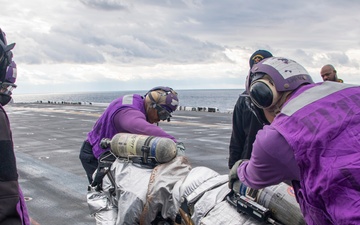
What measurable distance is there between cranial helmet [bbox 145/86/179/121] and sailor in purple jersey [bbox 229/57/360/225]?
7.20ft

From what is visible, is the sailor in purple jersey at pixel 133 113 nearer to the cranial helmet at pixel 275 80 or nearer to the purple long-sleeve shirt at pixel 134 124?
the purple long-sleeve shirt at pixel 134 124

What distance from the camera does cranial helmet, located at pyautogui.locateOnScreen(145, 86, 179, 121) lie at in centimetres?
439

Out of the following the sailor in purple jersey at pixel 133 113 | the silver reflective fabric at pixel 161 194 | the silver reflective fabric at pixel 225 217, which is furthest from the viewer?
the sailor in purple jersey at pixel 133 113

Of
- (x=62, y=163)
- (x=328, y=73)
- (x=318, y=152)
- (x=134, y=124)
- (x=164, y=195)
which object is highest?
(x=328, y=73)

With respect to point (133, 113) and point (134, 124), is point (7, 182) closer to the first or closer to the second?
point (134, 124)

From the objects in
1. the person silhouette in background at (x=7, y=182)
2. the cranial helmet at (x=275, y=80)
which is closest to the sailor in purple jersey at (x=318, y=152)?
the cranial helmet at (x=275, y=80)

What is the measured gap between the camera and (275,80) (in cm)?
247

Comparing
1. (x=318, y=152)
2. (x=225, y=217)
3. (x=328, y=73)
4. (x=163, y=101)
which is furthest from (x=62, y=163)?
(x=318, y=152)

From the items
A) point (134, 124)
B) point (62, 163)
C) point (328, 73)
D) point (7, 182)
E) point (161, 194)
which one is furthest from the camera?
point (62, 163)

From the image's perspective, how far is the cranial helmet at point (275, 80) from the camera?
8.05 feet

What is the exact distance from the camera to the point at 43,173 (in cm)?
950

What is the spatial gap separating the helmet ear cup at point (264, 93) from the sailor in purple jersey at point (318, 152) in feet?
0.92

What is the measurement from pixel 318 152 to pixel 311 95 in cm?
34

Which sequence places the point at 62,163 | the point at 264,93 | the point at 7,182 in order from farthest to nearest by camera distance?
the point at 62,163, the point at 264,93, the point at 7,182
